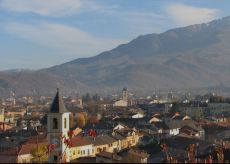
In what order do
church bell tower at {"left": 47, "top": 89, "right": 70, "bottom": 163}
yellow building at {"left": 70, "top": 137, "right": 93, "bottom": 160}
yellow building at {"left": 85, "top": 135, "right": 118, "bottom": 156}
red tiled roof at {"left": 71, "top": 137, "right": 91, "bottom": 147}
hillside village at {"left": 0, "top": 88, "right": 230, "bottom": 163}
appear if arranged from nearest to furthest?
church bell tower at {"left": 47, "top": 89, "right": 70, "bottom": 163} → hillside village at {"left": 0, "top": 88, "right": 230, "bottom": 163} → yellow building at {"left": 70, "top": 137, "right": 93, "bottom": 160} → red tiled roof at {"left": 71, "top": 137, "right": 91, "bottom": 147} → yellow building at {"left": 85, "top": 135, "right": 118, "bottom": 156}

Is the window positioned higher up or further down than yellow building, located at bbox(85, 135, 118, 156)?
higher up

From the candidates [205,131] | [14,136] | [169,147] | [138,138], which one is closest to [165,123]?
[205,131]

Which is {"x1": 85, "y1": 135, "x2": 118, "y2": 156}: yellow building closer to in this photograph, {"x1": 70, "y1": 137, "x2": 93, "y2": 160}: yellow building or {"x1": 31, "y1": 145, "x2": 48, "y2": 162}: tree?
{"x1": 70, "y1": 137, "x2": 93, "y2": 160}: yellow building

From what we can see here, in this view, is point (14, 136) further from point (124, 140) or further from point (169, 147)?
point (169, 147)

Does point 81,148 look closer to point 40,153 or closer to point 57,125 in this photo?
point 40,153

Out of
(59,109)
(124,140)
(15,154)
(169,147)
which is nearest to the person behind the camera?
(59,109)

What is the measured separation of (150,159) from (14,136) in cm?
2274

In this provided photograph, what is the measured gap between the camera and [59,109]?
1219 inches

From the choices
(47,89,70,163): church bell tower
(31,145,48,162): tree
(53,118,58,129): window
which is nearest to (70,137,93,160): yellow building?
(31,145,48,162): tree

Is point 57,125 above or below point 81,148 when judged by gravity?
above

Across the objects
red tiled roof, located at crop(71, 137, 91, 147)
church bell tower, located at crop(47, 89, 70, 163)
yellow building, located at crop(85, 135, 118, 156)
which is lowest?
yellow building, located at crop(85, 135, 118, 156)

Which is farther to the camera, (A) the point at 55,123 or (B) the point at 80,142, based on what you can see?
(B) the point at 80,142

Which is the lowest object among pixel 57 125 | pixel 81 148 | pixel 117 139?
pixel 117 139

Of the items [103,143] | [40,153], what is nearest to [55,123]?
[40,153]
